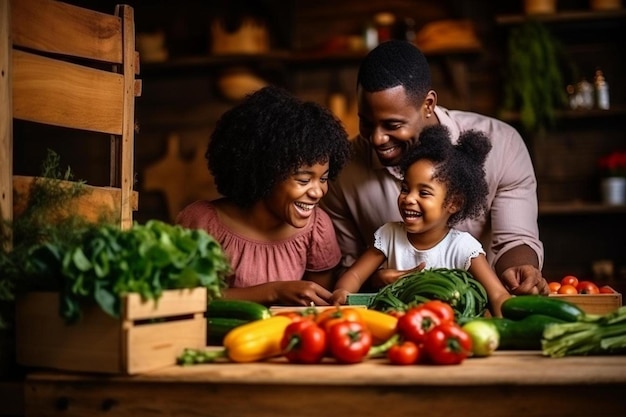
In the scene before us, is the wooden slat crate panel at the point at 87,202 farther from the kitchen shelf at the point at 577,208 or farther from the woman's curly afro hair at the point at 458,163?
the kitchen shelf at the point at 577,208

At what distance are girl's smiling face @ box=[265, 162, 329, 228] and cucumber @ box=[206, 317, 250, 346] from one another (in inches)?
28.9

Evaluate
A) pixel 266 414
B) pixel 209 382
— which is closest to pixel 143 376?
pixel 209 382

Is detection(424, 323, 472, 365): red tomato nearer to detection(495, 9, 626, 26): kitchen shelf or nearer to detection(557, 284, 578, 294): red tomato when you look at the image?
detection(557, 284, 578, 294): red tomato

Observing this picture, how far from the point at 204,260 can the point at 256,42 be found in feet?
15.1

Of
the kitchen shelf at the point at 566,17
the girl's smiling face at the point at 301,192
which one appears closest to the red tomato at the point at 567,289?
the girl's smiling face at the point at 301,192

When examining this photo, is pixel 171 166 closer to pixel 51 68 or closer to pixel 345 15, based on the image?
pixel 345 15

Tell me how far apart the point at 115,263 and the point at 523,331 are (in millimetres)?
1121

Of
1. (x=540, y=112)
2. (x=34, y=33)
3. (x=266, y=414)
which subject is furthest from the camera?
(x=540, y=112)

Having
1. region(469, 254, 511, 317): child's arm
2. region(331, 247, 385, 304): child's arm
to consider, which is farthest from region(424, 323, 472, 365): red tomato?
region(331, 247, 385, 304): child's arm

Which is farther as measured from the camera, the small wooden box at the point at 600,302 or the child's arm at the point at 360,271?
the child's arm at the point at 360,271

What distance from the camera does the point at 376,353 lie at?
2.22 m

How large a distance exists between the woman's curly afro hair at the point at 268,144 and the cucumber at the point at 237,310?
2.46 ft

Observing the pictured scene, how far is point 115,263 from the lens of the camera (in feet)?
6.73

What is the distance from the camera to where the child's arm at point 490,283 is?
9.76 feet
